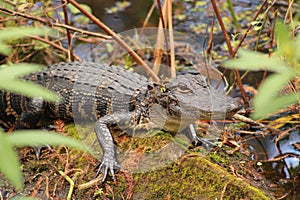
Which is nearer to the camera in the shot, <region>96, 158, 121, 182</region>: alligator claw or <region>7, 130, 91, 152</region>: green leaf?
<region>7, 130, 91, 152</region>: green leaf

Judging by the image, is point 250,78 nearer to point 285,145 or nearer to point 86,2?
point 285,145

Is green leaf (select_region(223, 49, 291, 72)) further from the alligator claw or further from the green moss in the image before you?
the alligator claw

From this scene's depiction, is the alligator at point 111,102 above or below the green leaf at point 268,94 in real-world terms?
below

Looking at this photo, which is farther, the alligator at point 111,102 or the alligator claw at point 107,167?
the alligator at point 111,102

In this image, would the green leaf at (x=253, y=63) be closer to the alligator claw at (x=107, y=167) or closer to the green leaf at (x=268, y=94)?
the green leaf at (x=268, y=94)

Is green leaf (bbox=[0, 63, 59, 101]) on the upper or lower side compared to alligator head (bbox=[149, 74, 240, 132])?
upper

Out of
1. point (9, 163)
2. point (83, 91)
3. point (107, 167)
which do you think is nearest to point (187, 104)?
point (107, 167)

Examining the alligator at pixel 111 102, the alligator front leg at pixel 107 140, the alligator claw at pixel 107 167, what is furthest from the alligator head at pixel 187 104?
the alligator claw at pixel 107 167

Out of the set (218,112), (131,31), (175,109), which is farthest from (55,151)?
(131,31)

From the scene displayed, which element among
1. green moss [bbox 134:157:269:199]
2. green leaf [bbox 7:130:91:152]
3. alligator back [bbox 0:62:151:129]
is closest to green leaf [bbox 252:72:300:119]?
green leaf [bbox 7:130:91:152]
